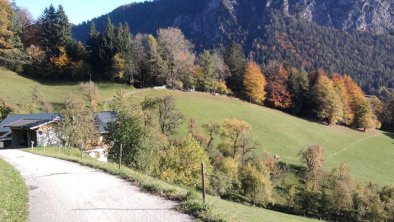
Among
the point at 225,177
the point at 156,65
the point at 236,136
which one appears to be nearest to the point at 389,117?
the point at 156,65

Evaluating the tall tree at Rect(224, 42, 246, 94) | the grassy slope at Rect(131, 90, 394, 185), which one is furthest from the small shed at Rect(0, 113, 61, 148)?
the tall tree at Rect(224, 42, 246, 94)

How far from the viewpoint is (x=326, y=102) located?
340ft

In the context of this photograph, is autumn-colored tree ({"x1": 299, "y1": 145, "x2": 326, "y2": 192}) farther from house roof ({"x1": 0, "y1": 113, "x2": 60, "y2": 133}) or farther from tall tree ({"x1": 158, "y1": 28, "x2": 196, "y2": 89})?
tall tree ({"x1": 158, "y1": 28, "x2": 196, "y2": 89})

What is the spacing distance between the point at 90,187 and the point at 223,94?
281 ft

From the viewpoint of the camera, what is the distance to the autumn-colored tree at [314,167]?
61072 millimetres

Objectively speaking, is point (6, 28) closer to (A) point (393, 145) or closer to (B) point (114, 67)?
(B) point (114, 67)

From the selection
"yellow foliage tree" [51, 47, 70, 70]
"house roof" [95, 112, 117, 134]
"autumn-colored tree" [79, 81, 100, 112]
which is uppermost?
"yellow foliage tree" [51, 47, 70, 70]

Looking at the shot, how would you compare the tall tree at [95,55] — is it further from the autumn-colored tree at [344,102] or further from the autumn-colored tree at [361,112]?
the autumn-colored tree at [361,112]

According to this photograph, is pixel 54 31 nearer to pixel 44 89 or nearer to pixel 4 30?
pixel 4 30

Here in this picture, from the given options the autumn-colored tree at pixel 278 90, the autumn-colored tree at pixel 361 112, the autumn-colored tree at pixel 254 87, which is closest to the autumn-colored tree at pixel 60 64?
the autumn-colored tree at pixel 254 87

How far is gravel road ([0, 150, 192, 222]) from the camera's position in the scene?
14.3m

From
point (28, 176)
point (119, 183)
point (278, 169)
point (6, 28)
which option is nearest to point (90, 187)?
point (119, 183)

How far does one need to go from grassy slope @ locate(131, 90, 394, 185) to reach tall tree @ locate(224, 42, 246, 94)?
32.2 ft

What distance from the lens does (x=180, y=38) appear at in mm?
109500
